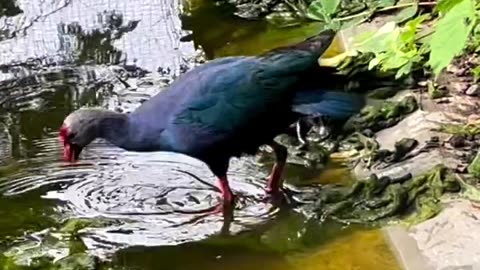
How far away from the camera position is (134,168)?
4957 millimetres

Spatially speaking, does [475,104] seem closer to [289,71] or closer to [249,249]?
→ [289,71]

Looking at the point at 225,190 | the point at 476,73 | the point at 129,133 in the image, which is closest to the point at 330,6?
the point at 476,73

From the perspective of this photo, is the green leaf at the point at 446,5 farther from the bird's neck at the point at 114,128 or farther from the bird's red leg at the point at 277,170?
the bird's neck at the point at 114,128

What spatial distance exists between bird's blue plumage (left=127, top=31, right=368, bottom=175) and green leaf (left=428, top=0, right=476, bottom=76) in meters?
1.29

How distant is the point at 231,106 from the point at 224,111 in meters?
0.03

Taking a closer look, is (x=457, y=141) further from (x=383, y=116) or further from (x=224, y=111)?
(x=224, y=111)

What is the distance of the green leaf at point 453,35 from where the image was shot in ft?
10.3

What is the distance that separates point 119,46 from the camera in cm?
648

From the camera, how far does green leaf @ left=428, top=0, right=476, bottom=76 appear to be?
3125 millimetres

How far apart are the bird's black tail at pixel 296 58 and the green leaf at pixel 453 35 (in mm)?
1288

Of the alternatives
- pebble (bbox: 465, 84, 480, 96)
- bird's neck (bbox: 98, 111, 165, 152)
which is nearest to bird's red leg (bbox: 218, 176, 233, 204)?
bird's neck (bbox: 98, 111, 165, 152)

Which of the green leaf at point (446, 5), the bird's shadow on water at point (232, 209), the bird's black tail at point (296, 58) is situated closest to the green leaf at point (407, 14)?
the bird's black tail at point (296, 58)

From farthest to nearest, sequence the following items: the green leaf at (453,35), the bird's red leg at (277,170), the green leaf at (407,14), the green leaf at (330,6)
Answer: the green leaf at (407,14)
the green leaf at (330,6)
the bird's red leg at (277,170)
the green leaf at (453,35)

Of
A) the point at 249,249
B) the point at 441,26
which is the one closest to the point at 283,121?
the point at 249,249
